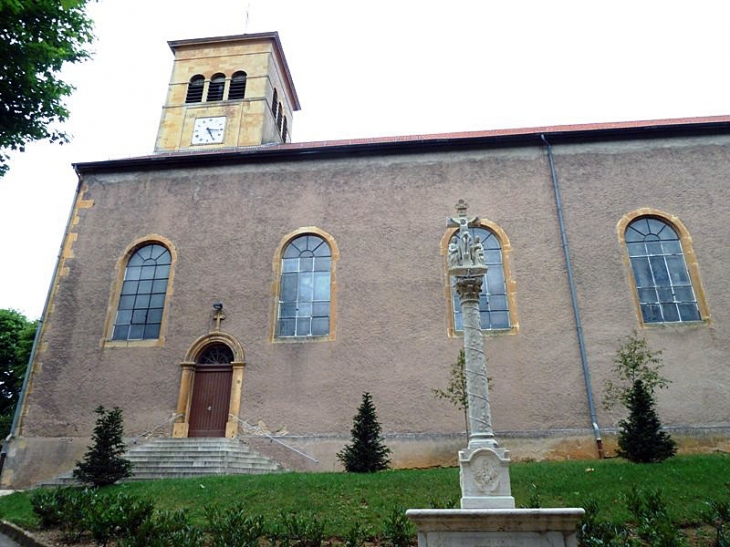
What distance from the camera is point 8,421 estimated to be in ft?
95.8

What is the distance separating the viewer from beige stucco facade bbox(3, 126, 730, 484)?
12.8 metres

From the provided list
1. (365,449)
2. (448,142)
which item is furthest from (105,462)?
(448,142)

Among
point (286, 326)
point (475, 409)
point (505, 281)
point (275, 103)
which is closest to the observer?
point (475, 409)

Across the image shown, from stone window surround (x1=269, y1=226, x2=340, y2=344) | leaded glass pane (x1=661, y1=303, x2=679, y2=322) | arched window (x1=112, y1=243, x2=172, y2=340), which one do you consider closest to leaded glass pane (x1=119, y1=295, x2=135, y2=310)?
arched window (x1=112, y1=243, x2=172, y2=340)

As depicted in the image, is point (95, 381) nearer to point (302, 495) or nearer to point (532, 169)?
point (302, 495)

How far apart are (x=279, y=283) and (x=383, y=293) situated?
2995mm

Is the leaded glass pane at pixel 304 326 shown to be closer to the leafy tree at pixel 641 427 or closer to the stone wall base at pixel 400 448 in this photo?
the stone wall base at pixel 400 448

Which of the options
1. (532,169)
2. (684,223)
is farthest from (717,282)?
(532,169)

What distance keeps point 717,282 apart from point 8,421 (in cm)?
3358

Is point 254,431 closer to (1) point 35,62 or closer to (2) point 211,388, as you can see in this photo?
Answer: (2) point 211,388

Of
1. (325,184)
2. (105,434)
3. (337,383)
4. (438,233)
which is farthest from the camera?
(325,184)

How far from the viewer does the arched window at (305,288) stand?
14383mm

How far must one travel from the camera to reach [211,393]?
14.0 m


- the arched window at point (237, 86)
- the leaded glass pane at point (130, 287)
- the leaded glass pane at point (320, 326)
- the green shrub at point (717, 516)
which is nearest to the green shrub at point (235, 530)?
the green shrub at point (717, 516)
